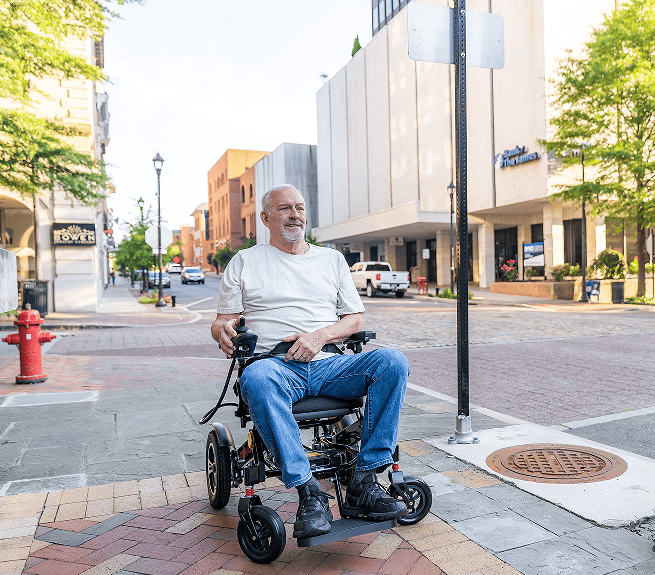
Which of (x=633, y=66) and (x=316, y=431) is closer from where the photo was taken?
(x=316, y=431)

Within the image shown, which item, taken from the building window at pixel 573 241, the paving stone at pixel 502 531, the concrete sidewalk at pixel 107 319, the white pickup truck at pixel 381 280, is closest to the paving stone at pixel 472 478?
the paving stone at pixel 502 531

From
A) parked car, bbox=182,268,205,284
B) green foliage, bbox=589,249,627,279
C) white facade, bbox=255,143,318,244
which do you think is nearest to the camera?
green foliage, bbox=589,249,627,279

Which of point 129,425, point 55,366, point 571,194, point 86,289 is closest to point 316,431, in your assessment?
point 129,425

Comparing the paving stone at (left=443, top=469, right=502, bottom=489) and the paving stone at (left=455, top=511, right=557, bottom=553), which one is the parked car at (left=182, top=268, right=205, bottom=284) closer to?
the paving stone at (left=443, top=469, right=502, bottom=489)

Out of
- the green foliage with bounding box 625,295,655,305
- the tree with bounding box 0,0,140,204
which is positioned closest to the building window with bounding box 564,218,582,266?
the green foliage with bounding box 625,295,655,305

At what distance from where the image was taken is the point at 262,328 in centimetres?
317

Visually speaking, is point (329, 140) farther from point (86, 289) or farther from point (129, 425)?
point (129, 425)

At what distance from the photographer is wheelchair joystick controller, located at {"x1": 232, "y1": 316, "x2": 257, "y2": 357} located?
9.21 ft

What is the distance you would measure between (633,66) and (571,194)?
15.0ft

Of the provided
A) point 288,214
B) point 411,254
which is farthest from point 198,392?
point 411,254

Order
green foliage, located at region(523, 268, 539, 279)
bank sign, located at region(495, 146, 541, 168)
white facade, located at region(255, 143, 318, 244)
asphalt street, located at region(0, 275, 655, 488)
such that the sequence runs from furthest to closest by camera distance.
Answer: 1. white facade, located at region(255, 143, 318, 244)
2. green foliage, located at region(523, 268, 539, 279)
3. bank sign, located at region(495, 146, 541, 168)
4. asphalt street, located at region(0, 275, 655, 488)

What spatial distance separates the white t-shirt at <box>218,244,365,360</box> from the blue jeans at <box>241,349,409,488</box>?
222 mm

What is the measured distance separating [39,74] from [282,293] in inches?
399

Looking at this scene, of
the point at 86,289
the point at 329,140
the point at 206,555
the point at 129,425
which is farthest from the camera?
the point at 329,140
